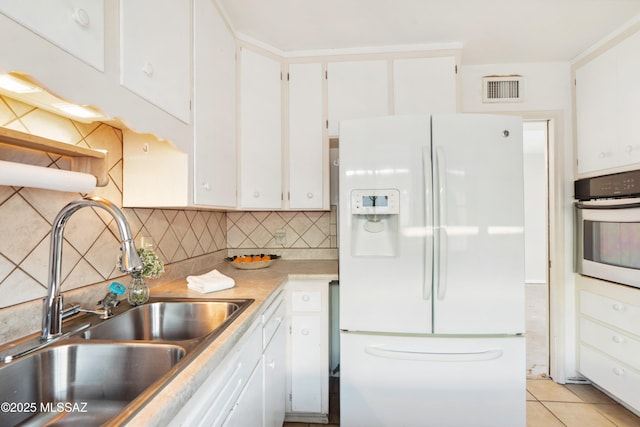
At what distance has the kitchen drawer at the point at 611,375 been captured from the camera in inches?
70.7

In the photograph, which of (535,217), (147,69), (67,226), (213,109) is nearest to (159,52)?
(147,69)

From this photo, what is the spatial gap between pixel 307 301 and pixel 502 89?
7.34 ft

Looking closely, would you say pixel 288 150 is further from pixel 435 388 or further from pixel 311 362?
pixel 435 388

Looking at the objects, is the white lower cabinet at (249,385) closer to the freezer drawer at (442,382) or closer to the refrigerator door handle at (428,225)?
the freezer drawer at (442,382)

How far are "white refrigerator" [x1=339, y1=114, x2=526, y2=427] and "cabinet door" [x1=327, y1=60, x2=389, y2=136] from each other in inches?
20.1

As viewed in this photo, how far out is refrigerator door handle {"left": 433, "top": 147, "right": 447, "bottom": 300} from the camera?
4.85 feet

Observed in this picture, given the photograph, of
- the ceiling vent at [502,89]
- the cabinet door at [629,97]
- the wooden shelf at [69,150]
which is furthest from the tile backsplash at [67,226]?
the cabinet door at [629,97]

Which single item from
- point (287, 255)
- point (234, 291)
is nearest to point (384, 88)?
point (287, 255)

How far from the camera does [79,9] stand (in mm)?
697

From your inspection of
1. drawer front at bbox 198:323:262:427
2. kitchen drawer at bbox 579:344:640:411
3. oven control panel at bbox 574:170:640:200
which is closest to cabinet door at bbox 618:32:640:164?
oven control panel at bbox 574:170:640:200

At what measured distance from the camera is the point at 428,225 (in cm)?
150

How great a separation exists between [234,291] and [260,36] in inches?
63.2

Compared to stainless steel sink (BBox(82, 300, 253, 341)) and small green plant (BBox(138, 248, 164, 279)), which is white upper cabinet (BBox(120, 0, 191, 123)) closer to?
small green plant (BBox(138, 248, 164, 279))

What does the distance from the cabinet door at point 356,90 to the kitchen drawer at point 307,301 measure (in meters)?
1.08
